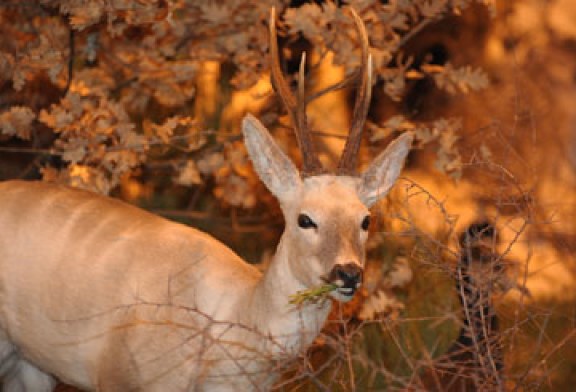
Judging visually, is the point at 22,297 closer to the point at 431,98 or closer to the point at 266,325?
the point at 266,325

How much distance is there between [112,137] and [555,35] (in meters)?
3.90

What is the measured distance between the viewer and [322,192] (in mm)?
4332

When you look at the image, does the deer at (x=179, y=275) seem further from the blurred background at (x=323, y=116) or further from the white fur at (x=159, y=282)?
the blurred background at (x=323, y=116)

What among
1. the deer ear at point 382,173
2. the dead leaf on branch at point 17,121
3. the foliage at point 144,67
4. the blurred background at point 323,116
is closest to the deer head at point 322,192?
the deer ear at point 382,173

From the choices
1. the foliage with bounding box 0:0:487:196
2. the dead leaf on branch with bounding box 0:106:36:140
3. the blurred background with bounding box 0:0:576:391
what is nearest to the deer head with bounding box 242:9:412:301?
the blurred background with bounding box 0:0:576:391

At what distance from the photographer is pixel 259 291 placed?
4430mm

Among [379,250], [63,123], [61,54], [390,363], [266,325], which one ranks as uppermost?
[61,54]

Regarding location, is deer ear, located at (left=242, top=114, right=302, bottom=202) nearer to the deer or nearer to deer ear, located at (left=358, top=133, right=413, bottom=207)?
the deer

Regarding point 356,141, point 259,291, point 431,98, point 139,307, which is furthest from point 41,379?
point 431,98

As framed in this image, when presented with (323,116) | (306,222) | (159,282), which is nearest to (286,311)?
(306,222)

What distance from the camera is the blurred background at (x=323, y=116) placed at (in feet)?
20.7

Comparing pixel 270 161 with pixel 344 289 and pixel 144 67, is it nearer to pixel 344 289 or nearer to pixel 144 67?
pixel 344 289

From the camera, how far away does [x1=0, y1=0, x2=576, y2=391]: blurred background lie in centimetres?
632

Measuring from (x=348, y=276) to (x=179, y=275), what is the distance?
1.00 m
